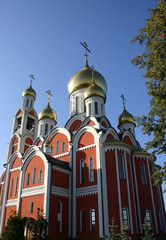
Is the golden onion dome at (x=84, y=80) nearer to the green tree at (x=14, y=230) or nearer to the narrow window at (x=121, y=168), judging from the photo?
the narrow window at (x=121, y=168)

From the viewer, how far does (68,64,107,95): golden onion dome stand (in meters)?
21.8

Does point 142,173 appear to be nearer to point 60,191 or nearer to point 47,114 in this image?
point 60,191

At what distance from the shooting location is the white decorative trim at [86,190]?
1431cm

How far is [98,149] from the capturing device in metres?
15.1

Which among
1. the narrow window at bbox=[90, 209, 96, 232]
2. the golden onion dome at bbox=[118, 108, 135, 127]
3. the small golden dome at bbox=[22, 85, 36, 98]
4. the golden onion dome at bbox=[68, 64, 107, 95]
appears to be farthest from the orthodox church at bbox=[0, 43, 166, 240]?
the small golden dome at bbox=[22, 85, 36, 98]

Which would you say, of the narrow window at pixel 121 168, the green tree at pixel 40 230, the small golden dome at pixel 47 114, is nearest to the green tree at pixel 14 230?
the green tree at pixel 40 230

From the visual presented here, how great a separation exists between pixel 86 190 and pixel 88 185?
35cm

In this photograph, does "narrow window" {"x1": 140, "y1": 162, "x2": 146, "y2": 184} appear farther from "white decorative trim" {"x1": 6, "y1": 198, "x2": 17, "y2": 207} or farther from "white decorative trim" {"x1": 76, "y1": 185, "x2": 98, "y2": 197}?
"white decorative trim" {"x1": 6, "y1": 198, "x2": 17, "y2": 207}

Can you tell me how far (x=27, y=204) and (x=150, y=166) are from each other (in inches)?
369

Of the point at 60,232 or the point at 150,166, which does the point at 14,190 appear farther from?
the point at 150,166

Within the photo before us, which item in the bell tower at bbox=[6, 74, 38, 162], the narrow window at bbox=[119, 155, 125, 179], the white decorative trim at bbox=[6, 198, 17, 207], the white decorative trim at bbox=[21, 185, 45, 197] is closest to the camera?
the white decorative trim at bbox=[21, 185, 45, 197]

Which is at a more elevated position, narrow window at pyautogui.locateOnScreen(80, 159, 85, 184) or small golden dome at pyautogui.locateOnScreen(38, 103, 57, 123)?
small golden dome at pyautogui.locateOnScreen(38, 103, 57, 123)

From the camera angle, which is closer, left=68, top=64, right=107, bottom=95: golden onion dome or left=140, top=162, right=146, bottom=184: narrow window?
left=140, top=162, right=146, bottom=184: narrow window

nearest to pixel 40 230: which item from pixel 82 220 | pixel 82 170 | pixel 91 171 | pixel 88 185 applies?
pixel 82 220
